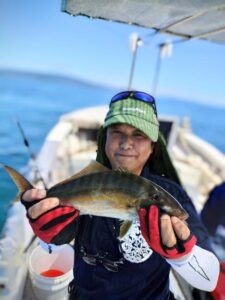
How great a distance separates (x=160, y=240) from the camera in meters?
1.45

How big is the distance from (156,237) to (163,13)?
5.38 ft

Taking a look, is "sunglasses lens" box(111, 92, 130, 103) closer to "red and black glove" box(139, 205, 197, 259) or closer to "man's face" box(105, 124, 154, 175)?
"man's face" box(105, 124, 154, 175)

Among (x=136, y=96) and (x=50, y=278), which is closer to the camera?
(x=136, y=96)

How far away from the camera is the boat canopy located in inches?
69.5

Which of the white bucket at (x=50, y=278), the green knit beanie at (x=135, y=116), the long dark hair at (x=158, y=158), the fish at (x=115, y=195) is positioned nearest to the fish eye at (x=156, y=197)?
the fish at (x=115, y=195)

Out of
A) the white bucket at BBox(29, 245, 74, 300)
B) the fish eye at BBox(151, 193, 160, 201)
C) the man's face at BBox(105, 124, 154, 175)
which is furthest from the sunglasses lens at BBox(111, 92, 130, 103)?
the white bucket at BBox(29, 245, 74, 300)

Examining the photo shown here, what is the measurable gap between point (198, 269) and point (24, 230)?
7.07 ft

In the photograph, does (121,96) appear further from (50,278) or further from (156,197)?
(50,278)

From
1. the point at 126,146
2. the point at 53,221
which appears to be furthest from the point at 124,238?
the point at 126,146

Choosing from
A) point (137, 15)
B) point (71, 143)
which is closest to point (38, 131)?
point (71, 143)

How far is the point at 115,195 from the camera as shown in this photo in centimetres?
147

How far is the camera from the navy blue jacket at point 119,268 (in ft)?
5.87

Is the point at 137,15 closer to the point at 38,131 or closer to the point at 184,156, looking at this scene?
the point at 184,156

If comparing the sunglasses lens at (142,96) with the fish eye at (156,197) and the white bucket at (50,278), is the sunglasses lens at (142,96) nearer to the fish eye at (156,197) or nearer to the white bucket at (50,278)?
the fish eye at (156,197)
